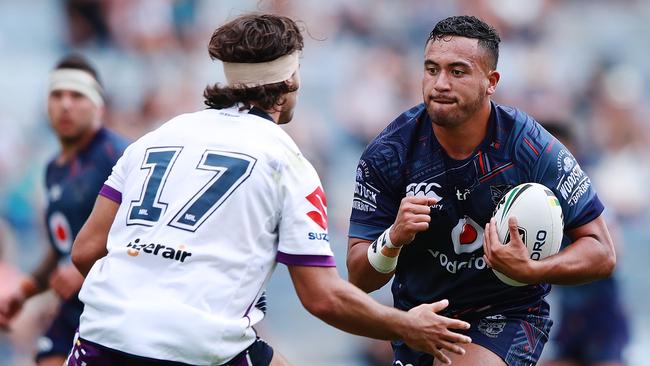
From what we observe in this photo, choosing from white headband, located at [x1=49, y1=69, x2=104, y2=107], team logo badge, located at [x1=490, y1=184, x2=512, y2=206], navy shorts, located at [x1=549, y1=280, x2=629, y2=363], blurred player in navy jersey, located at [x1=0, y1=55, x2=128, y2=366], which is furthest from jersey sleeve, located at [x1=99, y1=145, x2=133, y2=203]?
navy shorts, located at [x1=549, y1=280, x2=629, y2=363]

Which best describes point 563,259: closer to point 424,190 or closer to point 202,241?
point 424,190

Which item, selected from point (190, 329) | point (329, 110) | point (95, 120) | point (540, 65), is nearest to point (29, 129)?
point (329, 110)

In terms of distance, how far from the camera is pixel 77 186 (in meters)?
7.91

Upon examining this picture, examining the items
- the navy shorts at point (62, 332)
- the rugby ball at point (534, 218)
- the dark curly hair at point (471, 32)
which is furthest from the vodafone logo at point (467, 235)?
the navy shorts at point (62, 332)

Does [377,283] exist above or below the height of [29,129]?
above

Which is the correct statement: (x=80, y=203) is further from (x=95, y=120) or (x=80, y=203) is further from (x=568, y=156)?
(x=568, y=156)

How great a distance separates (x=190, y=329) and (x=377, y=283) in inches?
58.5

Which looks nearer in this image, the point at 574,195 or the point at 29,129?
the point at 574,195

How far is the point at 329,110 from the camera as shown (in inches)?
549

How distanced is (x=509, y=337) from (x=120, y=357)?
2.01 meters

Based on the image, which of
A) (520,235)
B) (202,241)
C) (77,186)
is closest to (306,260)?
(202,241)

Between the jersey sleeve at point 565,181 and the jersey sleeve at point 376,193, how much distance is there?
67 cm

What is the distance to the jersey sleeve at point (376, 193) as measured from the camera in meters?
5.73

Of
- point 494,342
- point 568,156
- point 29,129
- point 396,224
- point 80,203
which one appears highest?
point 568,156
